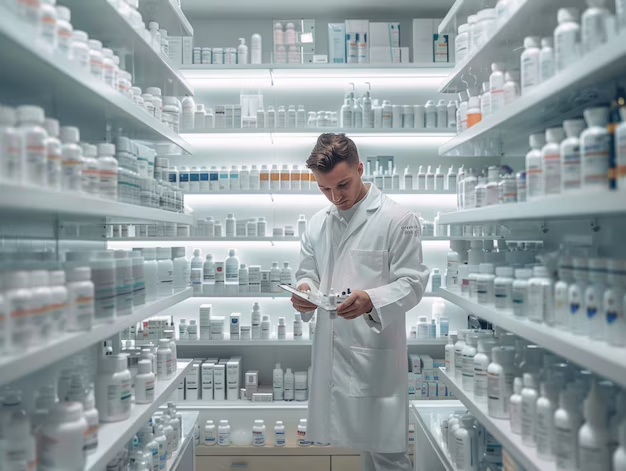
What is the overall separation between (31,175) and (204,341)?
312 centimetres

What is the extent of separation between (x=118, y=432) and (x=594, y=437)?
139cm

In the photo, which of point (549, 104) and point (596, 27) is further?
point (549, 104)

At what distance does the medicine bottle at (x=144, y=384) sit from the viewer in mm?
2035

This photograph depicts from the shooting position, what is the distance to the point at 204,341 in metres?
4.15

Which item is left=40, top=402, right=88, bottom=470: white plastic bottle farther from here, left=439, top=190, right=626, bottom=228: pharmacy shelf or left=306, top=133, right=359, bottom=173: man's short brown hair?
left=306, top=133, right=359, bottom=173: man's short brown hair

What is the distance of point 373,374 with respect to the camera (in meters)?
2.44

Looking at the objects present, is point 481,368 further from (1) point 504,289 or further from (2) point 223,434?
(2) point 223,434

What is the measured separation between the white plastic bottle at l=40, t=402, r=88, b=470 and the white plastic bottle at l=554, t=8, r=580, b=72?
5.32ft

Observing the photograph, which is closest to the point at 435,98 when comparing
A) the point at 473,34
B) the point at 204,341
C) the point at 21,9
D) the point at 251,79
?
the point at 251,79

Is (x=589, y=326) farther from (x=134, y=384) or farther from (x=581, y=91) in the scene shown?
(x=134, y=384)

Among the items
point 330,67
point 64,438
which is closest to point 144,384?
point 64,438

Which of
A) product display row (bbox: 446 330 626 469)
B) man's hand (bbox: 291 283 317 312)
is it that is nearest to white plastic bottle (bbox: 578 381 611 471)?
product display row (bbox: 446 330 626 469)

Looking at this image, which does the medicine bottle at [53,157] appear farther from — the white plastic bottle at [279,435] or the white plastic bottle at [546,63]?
the white plastic bottle at [279,435]

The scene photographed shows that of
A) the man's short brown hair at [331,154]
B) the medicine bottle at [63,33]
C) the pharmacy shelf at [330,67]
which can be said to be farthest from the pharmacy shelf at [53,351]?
the pharmacy shelf at [330,67]
